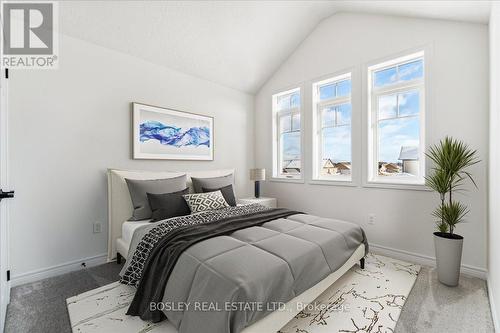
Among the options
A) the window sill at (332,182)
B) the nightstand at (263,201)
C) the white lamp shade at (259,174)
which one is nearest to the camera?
the window sill at (332,182)

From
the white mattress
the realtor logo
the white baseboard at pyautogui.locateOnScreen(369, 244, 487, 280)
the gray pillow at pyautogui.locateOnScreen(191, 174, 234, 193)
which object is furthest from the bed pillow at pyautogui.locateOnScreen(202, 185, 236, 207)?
the realtor logo

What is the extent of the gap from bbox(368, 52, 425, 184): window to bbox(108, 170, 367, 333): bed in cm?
117

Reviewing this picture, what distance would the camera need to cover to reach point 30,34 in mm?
2307

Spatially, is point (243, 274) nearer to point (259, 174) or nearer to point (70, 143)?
point (70, 143)

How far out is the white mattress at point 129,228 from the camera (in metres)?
2.35

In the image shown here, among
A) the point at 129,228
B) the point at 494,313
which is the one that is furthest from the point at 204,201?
the point at 494,313

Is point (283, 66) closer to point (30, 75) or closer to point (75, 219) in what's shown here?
point (30, 75)

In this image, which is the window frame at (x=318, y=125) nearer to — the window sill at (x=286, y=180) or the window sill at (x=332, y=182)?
the window sill at (x=332, y=182)

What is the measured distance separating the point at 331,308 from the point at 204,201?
1631 millimetres

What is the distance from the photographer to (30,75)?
7.44ft

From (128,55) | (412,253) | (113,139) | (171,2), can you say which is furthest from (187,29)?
(412,253)

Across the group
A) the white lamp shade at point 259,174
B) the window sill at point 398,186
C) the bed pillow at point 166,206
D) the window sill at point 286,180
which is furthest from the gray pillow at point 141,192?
the window sill at point 398,186

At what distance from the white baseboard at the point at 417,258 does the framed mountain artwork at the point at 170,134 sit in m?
2.73

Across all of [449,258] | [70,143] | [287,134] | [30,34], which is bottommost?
[449,258]
